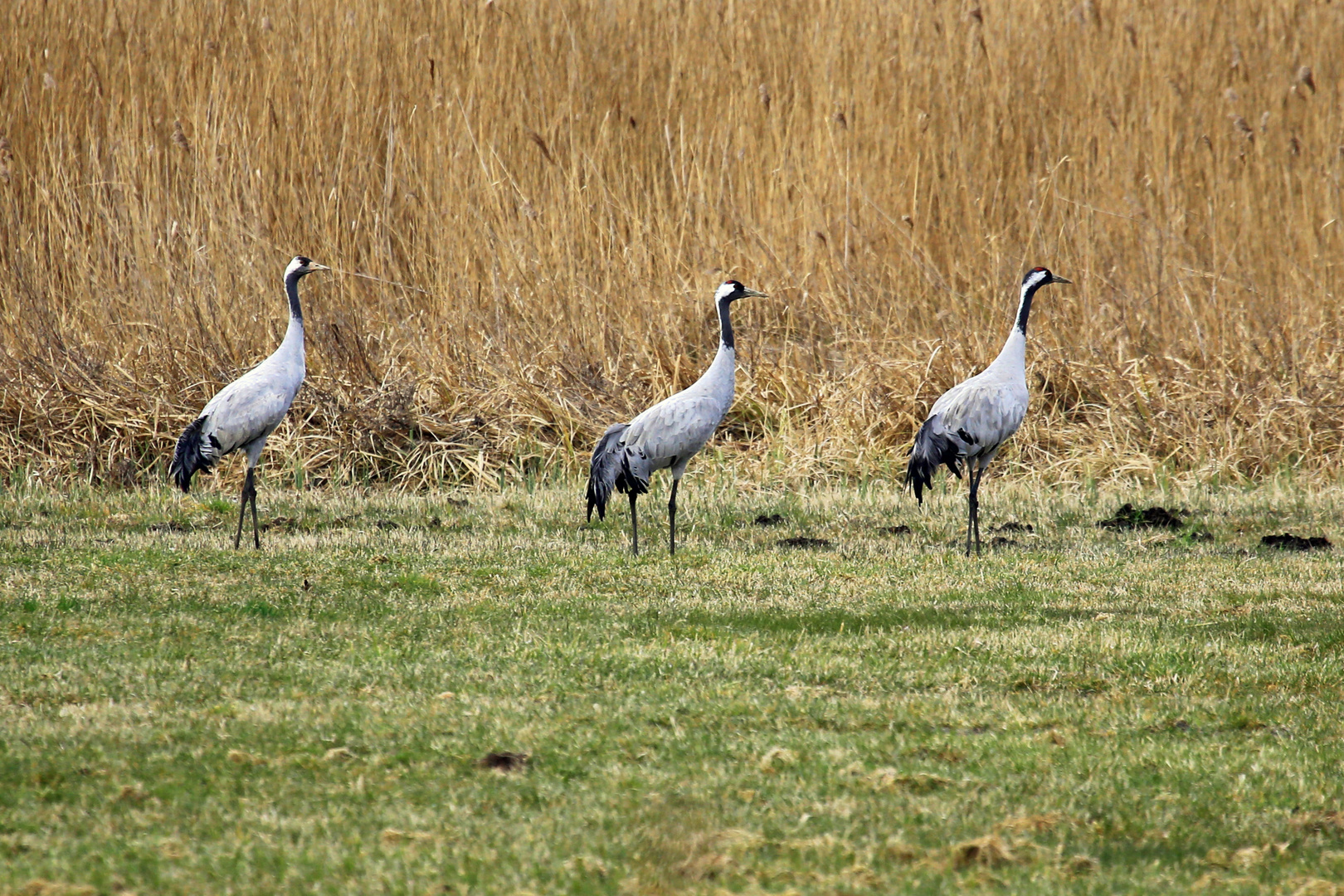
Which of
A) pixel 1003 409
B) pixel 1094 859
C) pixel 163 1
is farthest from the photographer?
pixel 163 1

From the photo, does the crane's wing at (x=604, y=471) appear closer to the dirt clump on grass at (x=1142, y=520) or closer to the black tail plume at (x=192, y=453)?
the black tail plume at (x=192, y=453)

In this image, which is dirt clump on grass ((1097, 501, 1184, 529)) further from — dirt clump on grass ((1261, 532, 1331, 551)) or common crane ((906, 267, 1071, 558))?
common crane ((906, 267, 1071, 558))

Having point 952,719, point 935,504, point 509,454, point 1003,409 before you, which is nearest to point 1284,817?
point 952,719

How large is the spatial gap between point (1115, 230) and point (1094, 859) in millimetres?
7694

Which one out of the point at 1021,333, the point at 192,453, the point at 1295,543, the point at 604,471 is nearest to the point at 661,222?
the point at 1021,333

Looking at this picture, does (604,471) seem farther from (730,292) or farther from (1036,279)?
(1036,279)

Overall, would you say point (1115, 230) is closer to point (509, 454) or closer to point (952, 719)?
point (509, 454)

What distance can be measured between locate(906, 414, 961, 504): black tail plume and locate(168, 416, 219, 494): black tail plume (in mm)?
3609

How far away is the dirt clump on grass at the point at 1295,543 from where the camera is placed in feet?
25.3

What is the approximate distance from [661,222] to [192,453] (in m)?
3.88

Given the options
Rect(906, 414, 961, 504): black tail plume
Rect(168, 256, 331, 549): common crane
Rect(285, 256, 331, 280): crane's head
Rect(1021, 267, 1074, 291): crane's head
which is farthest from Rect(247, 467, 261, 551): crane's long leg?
Rect(1021, 267, 1074, 291): crane's head

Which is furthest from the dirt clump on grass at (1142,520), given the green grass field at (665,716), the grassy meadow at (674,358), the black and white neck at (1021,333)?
the black and white neck at (1021,333)

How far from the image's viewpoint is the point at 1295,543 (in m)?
7.75

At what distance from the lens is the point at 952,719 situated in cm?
452
